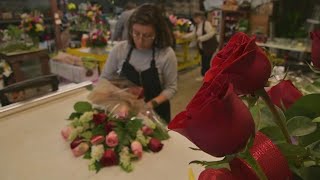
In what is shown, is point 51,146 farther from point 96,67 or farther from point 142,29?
point 96,67

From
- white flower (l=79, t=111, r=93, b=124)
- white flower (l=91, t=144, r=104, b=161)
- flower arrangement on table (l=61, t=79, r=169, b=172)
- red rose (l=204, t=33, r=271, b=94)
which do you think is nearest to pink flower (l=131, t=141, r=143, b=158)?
flower arrangement on table (l=61, t=79, r=169, b=172)

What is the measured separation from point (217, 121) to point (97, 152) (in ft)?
2.73

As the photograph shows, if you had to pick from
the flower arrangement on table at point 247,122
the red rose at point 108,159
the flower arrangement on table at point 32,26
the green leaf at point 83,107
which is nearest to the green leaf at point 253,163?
the flower arrangement on table at point 247,122

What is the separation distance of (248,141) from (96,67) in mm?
2991

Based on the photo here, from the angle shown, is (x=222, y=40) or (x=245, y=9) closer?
(x=245, y=9)

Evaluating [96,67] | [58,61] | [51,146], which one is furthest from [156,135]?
[58,61]

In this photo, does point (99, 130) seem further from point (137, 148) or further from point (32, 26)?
point (32, 26)

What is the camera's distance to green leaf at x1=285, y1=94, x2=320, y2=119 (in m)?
0.39

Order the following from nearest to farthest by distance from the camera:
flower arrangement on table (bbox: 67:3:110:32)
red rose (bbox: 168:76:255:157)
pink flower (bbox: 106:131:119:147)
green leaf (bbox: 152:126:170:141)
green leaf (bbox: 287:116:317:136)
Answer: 1. red rose (bbox: 168:76:255:157)
2. green leaf (bbox: 287:116:317:136)
3. pink flower (bbox: 106:131:119:147)
4. green leaf (bbox: 152:126:170:141)
5. flower arrangement on table (bbox: 67:3:110:32)

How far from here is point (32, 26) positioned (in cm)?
362

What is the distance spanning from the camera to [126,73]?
5.97 ft

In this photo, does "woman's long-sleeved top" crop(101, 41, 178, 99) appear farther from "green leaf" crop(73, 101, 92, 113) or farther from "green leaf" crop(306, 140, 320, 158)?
"green leaf" crop(306, 140, 320, 158)

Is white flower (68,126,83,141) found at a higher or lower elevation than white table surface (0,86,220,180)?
higher

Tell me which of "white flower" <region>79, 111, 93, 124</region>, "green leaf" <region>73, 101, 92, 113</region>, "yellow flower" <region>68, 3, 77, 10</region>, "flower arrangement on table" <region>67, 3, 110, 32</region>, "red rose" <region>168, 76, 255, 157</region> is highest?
"yellow flower" <region>68, 3, 77, 10</region>
